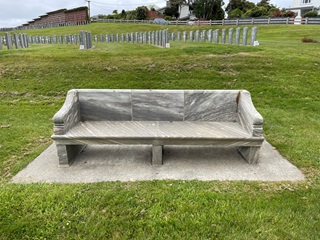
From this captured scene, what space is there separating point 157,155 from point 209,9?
5601cm

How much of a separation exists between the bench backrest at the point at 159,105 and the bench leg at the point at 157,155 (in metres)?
0.84

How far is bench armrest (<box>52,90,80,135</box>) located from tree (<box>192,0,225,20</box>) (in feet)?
176

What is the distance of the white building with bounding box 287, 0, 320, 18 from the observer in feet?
150

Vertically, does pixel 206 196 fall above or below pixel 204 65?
below

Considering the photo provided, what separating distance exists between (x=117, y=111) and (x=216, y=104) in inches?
70.0

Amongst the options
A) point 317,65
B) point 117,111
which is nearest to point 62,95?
point 117,111

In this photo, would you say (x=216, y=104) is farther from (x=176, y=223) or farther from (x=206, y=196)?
(x=176, y=223)

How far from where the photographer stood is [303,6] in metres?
47.2

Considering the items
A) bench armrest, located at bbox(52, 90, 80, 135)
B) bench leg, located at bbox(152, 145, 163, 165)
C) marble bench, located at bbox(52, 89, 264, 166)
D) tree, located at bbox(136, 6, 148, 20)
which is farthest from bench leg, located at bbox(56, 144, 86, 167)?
tree, located at bbox(136, 6, 148, 20)

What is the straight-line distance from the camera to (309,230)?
259 centimetres

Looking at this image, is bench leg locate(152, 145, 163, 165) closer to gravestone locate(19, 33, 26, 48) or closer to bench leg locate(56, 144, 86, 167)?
bench leg locate(56, 144, 86, 167)

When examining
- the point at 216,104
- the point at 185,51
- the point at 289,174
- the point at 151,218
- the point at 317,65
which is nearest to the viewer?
the point at 151,218

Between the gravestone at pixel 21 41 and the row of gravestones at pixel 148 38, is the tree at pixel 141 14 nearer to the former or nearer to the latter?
the row of gravestones at pixel 148 38

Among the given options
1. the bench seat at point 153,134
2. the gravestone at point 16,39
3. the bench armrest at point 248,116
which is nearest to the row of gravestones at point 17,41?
the gravestone at point 16,39
